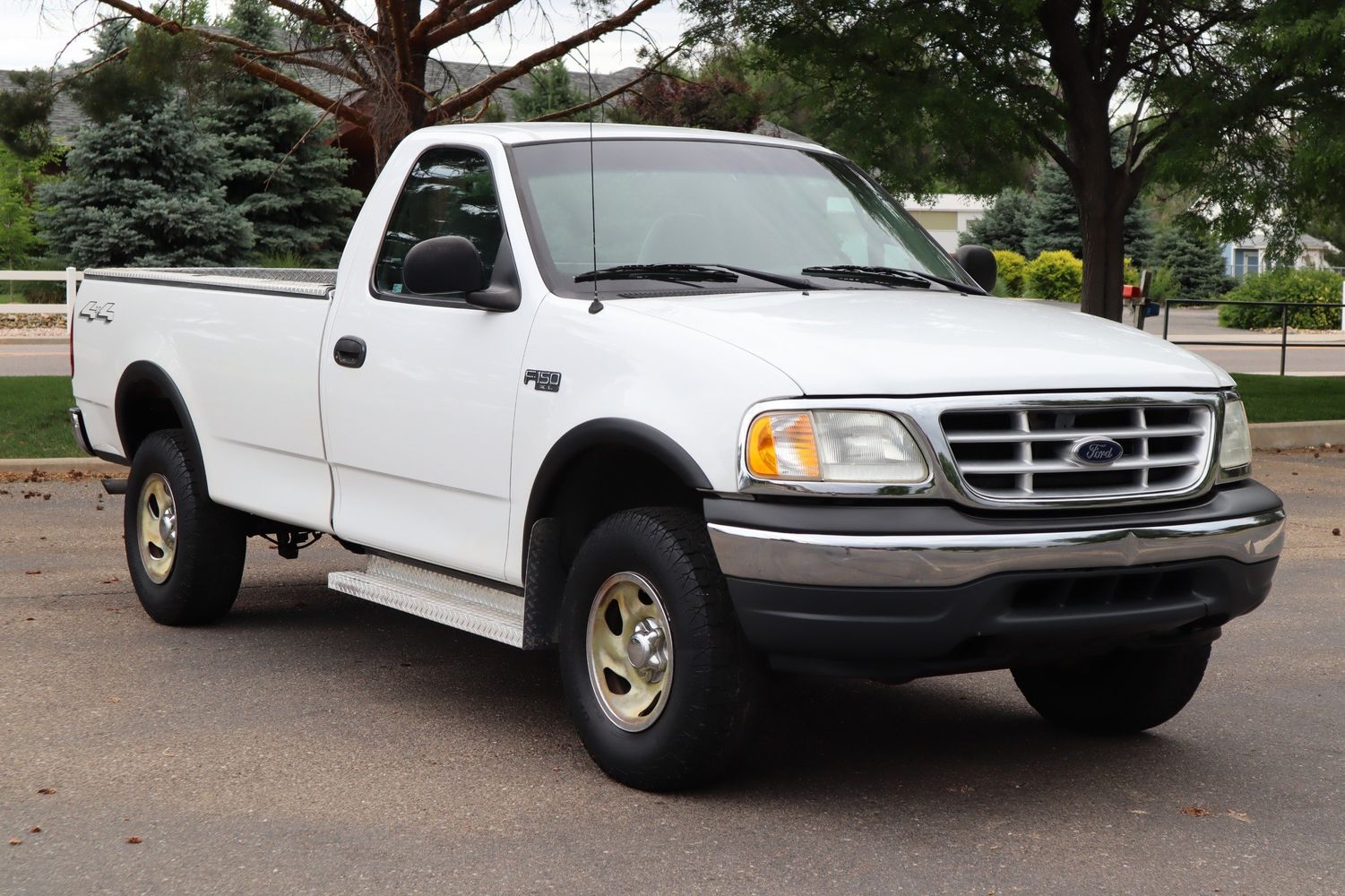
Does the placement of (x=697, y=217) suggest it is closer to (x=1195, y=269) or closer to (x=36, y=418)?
(x=36, y=418)

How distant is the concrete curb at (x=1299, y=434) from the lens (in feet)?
51.9

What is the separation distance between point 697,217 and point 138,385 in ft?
10.4

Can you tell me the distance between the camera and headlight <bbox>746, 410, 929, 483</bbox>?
4.52 m

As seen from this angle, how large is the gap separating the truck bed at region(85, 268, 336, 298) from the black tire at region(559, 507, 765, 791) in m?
2.11

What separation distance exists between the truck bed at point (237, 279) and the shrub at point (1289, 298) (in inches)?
1469

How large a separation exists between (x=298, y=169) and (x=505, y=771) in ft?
99.2

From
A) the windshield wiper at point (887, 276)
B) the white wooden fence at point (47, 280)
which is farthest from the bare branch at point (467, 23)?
the white wooden fence at point (47, 280)

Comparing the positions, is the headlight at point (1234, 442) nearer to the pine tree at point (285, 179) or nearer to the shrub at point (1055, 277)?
the pine tree at point (285, 179)

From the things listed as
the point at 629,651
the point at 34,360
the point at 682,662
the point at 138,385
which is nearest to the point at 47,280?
the point at 34,360

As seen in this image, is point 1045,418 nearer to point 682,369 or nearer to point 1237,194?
point 682,369

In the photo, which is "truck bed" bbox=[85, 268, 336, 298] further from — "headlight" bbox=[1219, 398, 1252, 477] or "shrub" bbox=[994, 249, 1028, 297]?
"shrub" bbox=[994, 249, 1028, 297]

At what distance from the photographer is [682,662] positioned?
4.76m

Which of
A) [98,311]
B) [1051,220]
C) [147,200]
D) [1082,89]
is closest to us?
[98,311]

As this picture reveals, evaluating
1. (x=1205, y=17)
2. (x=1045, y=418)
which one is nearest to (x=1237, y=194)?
(x=1205, y=17)
